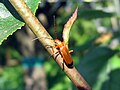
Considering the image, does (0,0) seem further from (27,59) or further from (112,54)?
(27,59)

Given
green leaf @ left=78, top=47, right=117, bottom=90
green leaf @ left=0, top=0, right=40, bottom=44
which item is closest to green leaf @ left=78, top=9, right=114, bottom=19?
green leaf @ left=78, top=47, right=117, bottom=90

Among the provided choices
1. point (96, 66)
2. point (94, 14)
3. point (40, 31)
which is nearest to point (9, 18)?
point (40, 31)

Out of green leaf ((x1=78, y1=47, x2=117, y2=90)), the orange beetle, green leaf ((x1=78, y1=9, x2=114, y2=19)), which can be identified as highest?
the orange beetle

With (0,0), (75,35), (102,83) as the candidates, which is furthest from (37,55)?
(0,0)

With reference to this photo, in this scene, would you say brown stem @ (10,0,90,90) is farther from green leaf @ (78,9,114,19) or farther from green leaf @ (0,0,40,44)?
green leaf @ (78,9,114,19)

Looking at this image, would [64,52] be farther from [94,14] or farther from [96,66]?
[96,66]

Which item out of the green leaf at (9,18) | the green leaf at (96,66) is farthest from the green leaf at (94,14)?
the green leaf at (9,18)

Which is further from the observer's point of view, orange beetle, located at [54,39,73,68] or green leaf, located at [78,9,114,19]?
green leaf, located at [78,9,114,19]
